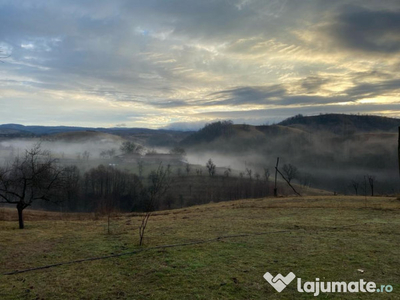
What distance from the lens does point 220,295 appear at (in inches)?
233

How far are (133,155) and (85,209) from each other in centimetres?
8540

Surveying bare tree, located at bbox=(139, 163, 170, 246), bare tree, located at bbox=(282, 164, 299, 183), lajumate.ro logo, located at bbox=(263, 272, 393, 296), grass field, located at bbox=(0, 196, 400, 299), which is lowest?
bare tree, located at bbox=(282, 164, 299, 183)

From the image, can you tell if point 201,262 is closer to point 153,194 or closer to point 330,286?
point 330,286

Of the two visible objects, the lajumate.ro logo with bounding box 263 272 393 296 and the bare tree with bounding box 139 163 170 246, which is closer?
the lajumate.ro logo with bounding box 263 272 393 296

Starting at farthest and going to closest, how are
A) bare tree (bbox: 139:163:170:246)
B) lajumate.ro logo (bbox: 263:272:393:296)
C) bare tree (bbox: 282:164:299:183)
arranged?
bare tree (bbox: 282:164:299:183)
bare tree (bbox: 139:163:170:246)
lajumate.ro logo (bbox: 263:272:393:296)

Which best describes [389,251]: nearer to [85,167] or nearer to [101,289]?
[101,289]

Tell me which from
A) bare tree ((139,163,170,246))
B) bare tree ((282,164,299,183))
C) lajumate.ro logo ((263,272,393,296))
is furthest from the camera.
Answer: bare tree ((282,164,299,183))

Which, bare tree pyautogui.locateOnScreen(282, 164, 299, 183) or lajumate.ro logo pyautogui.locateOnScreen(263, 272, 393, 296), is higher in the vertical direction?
lajumate.ro logo pyautogui.locateOnScreen(263, 272, 393, 296)

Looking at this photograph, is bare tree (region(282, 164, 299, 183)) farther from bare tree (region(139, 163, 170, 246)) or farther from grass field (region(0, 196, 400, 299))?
grass field (region(0, 196, 400, 299))

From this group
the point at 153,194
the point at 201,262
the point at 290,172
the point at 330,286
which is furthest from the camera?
the point at 290,172

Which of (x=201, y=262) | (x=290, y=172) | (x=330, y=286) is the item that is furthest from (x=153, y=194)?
(x=290, y=172)

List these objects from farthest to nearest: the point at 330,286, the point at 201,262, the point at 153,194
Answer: the point at 153,194 → the point at 201,262 → the point at 330,286

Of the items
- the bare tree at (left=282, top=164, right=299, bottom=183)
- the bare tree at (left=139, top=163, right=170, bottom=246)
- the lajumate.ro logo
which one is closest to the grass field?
the lajumate.ro logo

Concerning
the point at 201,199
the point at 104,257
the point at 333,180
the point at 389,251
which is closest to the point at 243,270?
the point at 104,257
